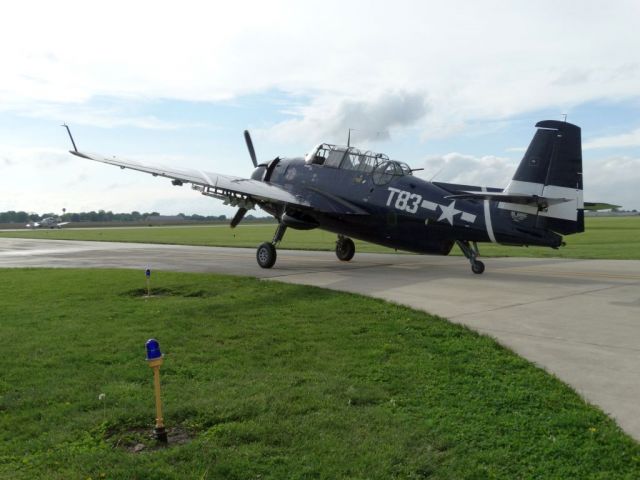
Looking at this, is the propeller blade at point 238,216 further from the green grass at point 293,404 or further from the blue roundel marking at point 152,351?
the blue roundel marking at point 152,351

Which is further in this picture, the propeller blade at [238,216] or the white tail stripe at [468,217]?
the propeller blade at [238,216]

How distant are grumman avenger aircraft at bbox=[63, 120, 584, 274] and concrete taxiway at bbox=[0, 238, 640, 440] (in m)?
1.17

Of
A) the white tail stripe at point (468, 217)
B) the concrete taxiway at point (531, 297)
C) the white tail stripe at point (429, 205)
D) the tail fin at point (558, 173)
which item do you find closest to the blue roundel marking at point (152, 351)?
the concrete taxiway at point (531, 297)

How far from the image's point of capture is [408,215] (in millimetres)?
16172

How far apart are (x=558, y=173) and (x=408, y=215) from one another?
427cm

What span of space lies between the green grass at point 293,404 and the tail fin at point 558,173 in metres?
6.64

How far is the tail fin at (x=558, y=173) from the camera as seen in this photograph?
13.8m

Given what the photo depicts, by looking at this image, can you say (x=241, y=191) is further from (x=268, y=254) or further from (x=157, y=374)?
(x=157, y=374)

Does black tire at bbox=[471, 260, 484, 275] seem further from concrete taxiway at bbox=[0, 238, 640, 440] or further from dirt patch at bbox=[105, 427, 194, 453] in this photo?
dirt patch at bbox=[105, 427, 194, 453]

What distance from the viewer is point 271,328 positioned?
8.69 m

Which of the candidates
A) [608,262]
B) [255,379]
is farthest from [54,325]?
[608,262]

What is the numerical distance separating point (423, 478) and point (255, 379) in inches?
103

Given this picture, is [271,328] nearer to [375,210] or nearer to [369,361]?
Result: [369,361]

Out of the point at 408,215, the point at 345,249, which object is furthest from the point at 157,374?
the point at 345,249
